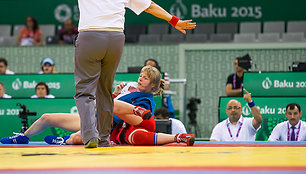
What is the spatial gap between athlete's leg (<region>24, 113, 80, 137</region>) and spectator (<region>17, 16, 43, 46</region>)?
7255 millimetres

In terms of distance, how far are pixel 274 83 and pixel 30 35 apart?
667cm

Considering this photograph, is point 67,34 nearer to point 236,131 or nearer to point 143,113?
point 236,131

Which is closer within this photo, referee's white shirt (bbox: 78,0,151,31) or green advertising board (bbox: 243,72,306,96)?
referee's white shirt (bbox: 78,0,151,31)

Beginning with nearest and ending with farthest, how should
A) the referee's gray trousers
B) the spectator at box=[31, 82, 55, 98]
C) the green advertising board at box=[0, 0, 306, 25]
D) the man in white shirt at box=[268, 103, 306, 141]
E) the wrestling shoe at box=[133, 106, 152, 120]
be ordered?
the referee's gray trousers, the wrestling shoe at box=[133, 106, 152, 120], the man in white shirt at box=[268, 103, 306, 141], the spectator at box=[31, 82, 55, 98], the green advertising board at box=[0, 0, 306, 25]

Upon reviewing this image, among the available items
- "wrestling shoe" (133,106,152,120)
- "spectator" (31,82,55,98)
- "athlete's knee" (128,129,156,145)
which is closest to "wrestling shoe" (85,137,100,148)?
"wrestling shoe" (133,106,152,120)

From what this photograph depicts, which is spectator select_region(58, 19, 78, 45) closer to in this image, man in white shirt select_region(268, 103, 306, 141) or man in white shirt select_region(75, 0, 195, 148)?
man in white shirt select_region(268, 103, 306, 141)

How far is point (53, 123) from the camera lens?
4867 mm

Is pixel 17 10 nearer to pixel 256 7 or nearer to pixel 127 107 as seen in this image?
pixel 256 7

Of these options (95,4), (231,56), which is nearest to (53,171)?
(95,4)

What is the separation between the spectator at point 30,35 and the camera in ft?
38.8

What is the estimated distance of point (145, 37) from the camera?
12.8 meters

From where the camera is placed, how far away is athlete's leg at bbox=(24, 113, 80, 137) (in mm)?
4805

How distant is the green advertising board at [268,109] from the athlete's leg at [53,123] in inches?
110

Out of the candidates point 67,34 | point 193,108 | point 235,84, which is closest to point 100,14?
point 235,84
